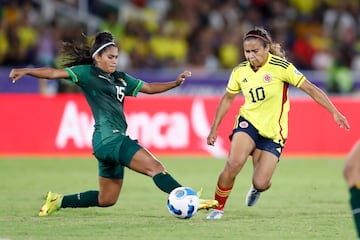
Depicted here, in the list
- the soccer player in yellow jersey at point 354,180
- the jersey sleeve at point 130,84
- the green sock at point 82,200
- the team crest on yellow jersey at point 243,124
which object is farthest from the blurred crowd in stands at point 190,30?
the soccer player in yellow jersey at point 354,180

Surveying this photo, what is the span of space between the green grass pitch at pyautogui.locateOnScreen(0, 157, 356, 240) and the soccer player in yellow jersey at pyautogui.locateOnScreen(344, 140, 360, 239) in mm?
1658

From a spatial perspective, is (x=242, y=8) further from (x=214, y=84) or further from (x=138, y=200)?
(x=138, y=200)

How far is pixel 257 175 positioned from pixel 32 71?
2990 mm

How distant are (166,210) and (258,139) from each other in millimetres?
1475

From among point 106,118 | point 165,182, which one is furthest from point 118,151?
point 165,182

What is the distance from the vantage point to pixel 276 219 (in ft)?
35.9

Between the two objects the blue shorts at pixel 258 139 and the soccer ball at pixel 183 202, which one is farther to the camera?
the blue shorts at pixel 258 139

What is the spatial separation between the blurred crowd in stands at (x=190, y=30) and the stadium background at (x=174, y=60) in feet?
0.09

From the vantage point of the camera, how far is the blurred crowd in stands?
24.1 metres

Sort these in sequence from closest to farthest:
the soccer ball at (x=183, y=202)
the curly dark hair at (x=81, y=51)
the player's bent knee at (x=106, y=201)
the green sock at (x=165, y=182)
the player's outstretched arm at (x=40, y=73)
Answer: the player's outstretched arm at (x=40, y=73) → the soccer ball at (x=183, y=202) → the green sock at (x=165, y=182) → the curly dark hair at (x=81, y=51) → the player's bent knee at (x=106, y=201)

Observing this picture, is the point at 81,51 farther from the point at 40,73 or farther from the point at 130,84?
the point at 40,73

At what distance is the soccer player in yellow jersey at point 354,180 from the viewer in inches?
305

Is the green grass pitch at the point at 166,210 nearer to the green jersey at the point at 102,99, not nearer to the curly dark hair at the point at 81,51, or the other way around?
the green jersey at the point at 102,99

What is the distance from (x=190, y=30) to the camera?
85.5ft
